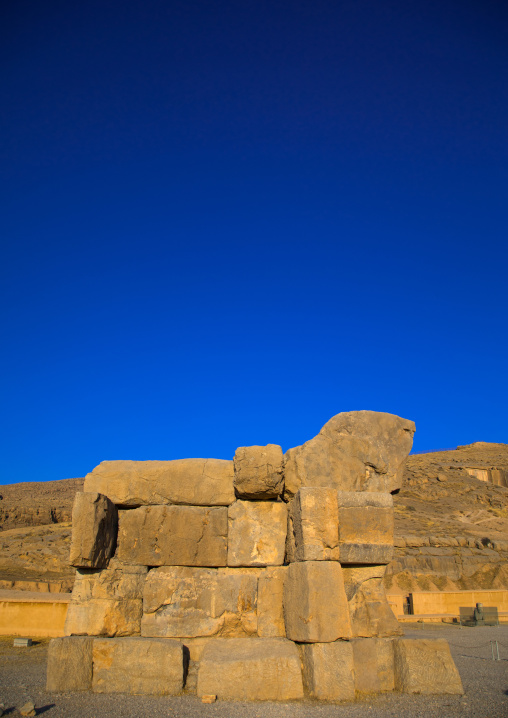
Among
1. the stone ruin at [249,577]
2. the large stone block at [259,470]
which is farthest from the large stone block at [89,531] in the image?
the large stone block at [259,470]

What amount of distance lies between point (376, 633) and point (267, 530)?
59.0 inches

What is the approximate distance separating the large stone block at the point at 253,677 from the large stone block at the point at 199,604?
0.95 metres

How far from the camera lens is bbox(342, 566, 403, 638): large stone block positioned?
5.32 m

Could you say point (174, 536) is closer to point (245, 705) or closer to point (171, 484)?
point (171, 484)

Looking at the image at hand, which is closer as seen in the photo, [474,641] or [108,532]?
[108,532]

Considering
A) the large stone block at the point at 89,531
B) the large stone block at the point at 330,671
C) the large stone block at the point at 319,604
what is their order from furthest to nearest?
1. the large stone block at the point at 89,531
2. the large stone block at the point at 319,604
3. the large stone block at the point at 330,671

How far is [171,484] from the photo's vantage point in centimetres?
607

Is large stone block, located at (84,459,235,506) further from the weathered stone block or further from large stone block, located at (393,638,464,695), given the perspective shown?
large stone block, located at (393,638,464,695)

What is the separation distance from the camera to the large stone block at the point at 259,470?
5.66 meters

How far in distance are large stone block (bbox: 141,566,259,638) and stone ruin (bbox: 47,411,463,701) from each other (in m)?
0.01

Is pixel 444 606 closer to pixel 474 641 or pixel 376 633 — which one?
pixel 474 641

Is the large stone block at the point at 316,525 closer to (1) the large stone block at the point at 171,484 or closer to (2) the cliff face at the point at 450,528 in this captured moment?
(1) the large stone block at the point at 171,484

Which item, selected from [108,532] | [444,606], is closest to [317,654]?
[108,532]

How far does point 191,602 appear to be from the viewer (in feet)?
19.0
